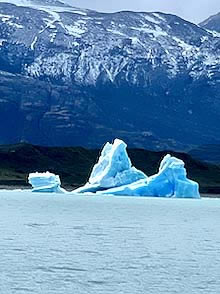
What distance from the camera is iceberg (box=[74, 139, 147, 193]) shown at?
404ft

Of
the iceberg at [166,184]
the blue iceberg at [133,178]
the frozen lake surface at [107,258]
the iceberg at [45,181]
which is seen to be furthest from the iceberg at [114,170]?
the frozen lake surface at [107,258]

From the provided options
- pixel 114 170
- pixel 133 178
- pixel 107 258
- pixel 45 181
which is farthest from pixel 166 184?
pixel 107 258

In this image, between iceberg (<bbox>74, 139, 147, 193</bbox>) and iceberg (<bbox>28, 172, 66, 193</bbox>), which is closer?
iceberg (<bbox>74, 139, 147, 193</bbox>)

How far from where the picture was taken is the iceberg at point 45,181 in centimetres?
13012

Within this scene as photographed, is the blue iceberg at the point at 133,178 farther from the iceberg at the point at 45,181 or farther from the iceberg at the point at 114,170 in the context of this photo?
the iceberg at the point at 45,181

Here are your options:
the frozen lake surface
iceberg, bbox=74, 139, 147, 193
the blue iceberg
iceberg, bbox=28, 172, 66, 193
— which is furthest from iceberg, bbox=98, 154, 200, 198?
the frozen lake surface

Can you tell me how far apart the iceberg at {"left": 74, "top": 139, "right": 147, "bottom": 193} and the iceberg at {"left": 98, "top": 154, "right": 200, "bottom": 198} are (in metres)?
1.45

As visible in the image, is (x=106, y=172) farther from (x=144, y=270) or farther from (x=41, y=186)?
(x=144, y=270)

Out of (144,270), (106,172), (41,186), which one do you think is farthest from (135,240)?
A: (41,186)

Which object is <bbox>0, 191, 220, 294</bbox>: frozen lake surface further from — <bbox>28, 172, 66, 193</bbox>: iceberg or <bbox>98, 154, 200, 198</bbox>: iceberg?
<bbox>28, 172, 66, 193</bbox>: iceberg

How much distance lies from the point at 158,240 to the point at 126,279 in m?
18.1

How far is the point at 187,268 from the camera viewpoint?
40719 millimetres

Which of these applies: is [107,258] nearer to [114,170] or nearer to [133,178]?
[114,170]

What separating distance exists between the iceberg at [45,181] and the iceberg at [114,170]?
6.50 metres
